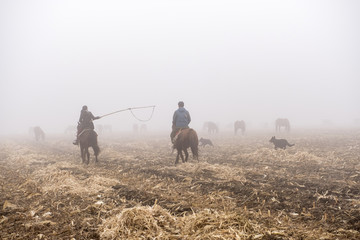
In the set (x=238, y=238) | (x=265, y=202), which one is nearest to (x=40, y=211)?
(x=238, y=238)

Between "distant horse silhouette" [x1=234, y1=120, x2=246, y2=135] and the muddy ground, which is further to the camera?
"distant horse silhouette" [x1=234, y1=120, x2=246, y2=135]

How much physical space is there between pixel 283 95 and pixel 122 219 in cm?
19338

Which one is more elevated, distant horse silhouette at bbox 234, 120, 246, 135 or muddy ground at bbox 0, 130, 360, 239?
distant horse silhouette at bbox 234, 120, 246, 135

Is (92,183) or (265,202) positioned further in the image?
(92,183)

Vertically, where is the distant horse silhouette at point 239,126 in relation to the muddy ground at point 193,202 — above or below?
above

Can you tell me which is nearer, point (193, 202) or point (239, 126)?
point (193, 202)

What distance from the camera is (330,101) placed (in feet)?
521

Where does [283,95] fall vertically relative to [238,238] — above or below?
above

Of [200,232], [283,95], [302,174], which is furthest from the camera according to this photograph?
[283,95]

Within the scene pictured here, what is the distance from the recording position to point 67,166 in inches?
497

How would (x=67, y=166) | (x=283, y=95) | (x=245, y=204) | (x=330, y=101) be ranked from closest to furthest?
1. (x=245, y=204)
2. (x=67, y=166)
3. (x=330, y=101)
4. (x=283, y=95)

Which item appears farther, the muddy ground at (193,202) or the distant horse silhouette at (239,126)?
the distant horse silhouette at (239,126)

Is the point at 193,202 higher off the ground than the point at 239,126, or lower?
lower

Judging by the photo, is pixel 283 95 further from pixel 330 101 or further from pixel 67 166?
pixel 67 166
